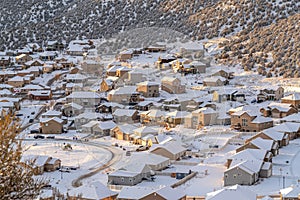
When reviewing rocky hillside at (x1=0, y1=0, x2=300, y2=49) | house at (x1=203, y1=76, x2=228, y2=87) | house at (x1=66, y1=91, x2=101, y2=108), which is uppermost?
rocky hillside at (x1=0, y1=0, x2=300, y2=49)

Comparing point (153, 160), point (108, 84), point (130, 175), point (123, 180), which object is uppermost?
point (108, 84)

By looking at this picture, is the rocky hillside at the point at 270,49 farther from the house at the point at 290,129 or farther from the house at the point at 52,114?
the house at the point at 52,114

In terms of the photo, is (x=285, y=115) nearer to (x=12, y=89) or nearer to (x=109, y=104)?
(x=109, y=104)

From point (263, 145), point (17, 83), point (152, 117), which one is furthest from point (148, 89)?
point (263, 145)

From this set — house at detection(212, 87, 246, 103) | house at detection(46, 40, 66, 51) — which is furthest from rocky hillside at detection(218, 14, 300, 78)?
house at detection(46, 40, 66, 51)

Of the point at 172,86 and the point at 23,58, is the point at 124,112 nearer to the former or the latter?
the point at 172,86

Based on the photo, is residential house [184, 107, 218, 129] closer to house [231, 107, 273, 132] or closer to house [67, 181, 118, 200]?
house [231, 107, 273, 132]
